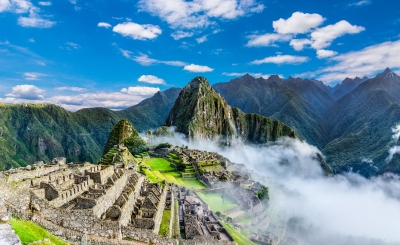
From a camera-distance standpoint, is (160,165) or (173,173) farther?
(160,165)

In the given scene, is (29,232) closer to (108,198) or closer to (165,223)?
(108,198)

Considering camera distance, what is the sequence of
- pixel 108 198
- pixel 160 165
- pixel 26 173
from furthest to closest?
pixel 160 165, pixel 26 173, pixel 108 198

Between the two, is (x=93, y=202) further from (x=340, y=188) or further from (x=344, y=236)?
(x=340, y=188)

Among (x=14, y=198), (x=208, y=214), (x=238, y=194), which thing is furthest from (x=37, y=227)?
(x=238, y=194)

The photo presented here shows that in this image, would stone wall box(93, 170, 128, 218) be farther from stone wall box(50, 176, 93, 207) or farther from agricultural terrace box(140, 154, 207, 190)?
agricultural terrace box(140, 154, 207, 190)

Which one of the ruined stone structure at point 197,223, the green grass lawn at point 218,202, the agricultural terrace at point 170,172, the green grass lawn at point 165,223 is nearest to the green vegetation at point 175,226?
the ruined stone structure at point 197,223

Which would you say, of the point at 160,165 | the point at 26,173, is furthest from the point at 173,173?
the point at 26,173

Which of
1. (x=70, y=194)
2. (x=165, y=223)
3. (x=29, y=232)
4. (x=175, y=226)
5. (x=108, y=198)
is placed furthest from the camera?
(x=175, y=226)

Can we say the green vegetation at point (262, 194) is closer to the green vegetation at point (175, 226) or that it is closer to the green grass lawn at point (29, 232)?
the green vegetation at point (175, 226)
